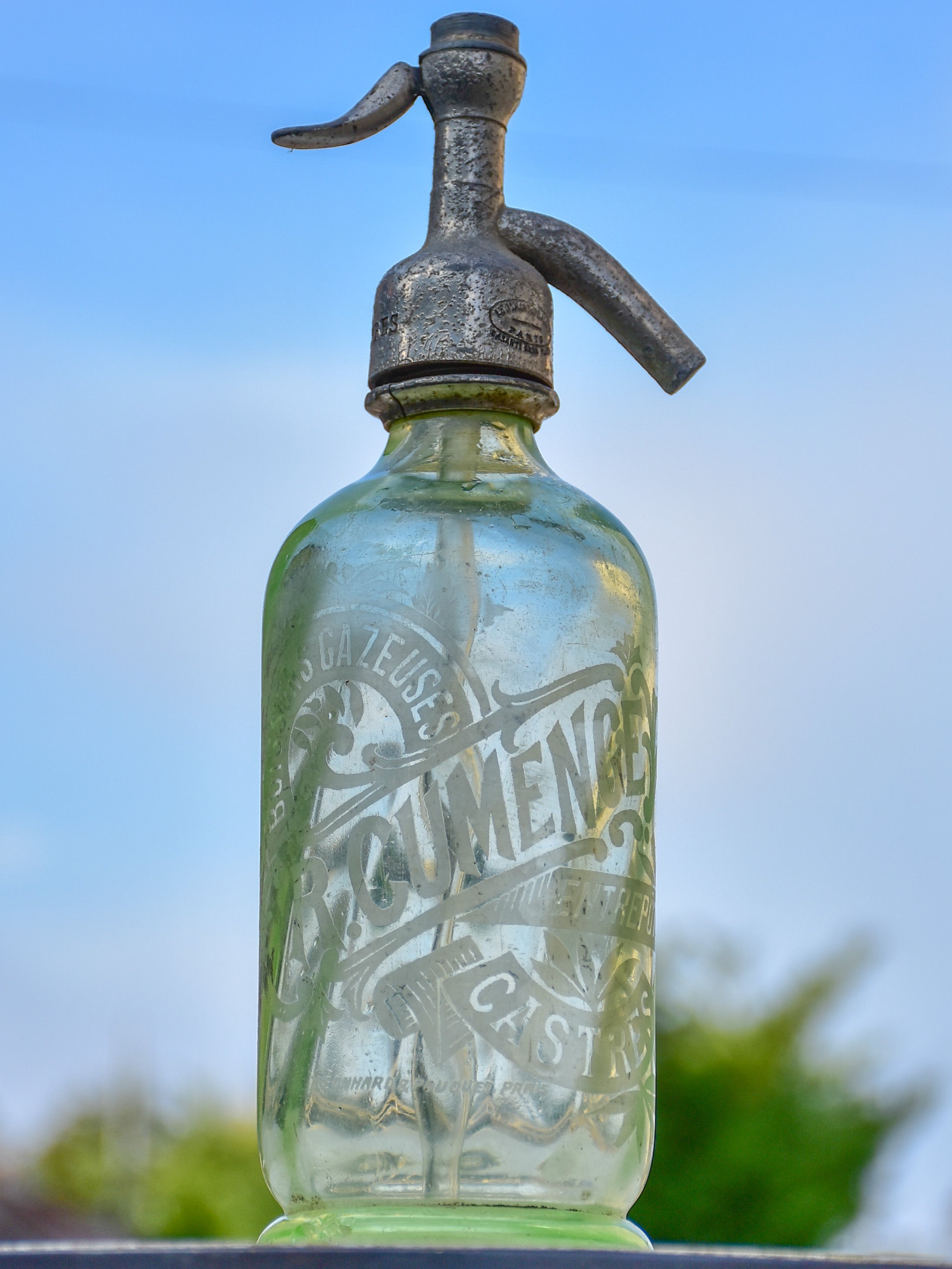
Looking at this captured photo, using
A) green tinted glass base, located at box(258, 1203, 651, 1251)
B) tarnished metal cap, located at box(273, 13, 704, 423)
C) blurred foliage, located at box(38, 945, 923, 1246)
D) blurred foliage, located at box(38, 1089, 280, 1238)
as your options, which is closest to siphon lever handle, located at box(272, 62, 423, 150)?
tarnished metal cap, located at box(273, 13, 704, 423)

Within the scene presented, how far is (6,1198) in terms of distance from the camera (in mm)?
10398

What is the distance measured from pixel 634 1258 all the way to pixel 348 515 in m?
0.36

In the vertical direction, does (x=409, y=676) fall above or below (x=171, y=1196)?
above

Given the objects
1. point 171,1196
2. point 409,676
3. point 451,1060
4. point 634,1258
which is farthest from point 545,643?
point 171,1196

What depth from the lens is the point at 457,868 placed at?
0.66 meters

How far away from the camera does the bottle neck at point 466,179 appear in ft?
2.46

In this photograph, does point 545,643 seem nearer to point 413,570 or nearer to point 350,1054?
point 413,570

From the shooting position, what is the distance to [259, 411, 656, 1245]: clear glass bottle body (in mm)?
647

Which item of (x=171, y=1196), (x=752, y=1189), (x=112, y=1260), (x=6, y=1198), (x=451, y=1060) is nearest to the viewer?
(x=112, y=1260)

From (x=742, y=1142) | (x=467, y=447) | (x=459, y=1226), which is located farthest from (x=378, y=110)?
(x=742, y=1142)

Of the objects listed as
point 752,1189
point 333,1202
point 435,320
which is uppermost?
point 435,320

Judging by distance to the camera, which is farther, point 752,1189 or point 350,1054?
point 752,1189

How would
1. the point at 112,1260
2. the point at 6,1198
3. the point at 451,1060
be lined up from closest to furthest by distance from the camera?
the point at 112,1260
the point at 451,1060
the point at 6,1198

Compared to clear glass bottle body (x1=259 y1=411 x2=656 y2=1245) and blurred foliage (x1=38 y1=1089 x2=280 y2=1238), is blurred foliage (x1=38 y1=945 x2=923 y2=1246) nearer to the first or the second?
blurred foliage (x1=38 y1=1089 x2=280 y2=1238)
